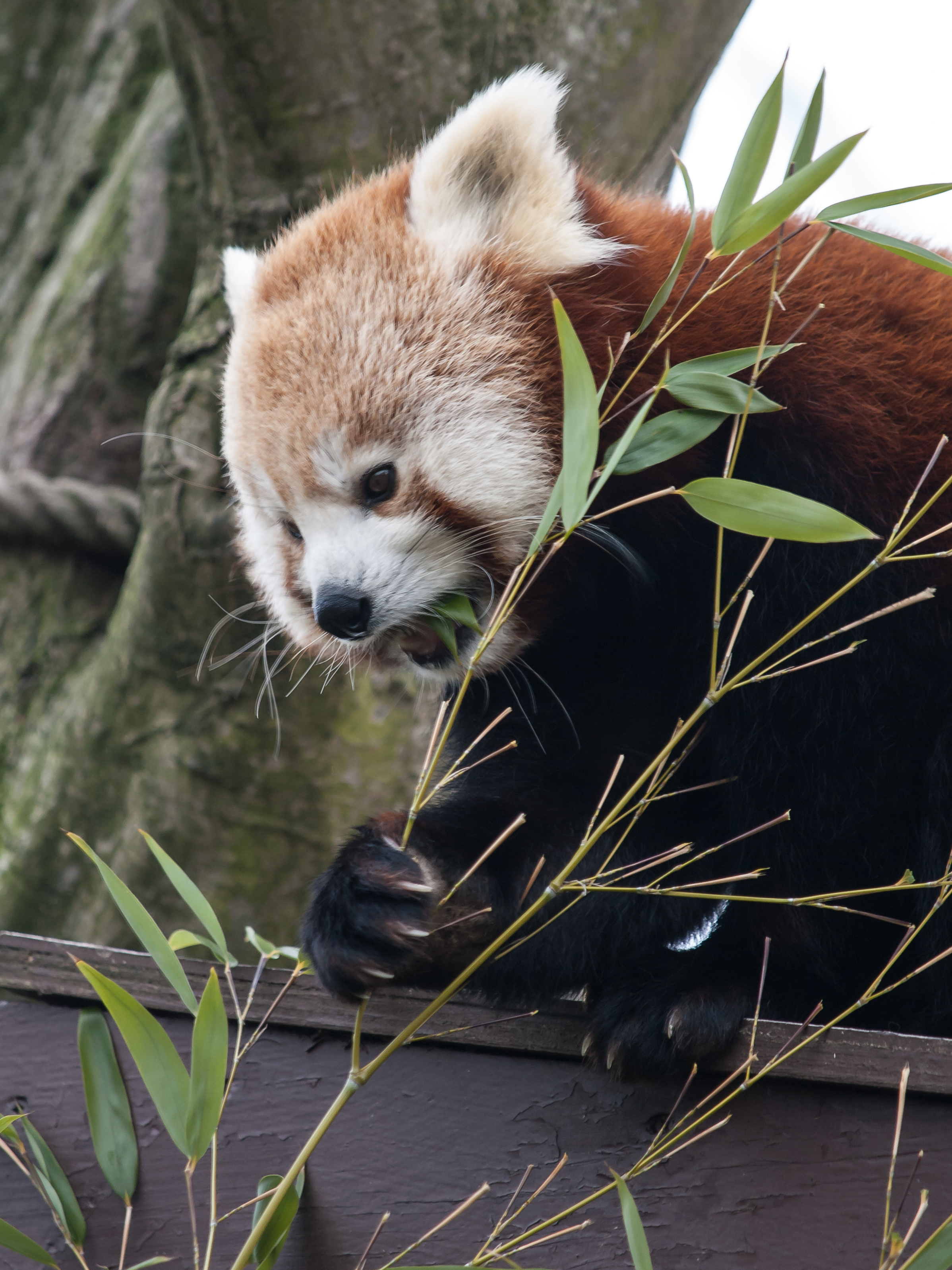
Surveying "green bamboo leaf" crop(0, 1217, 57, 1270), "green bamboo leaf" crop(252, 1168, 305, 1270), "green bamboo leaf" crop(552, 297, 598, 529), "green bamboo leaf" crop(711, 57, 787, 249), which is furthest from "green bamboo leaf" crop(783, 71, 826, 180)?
"green bamboo leaf" crop(0, 1217, 57, 1270)

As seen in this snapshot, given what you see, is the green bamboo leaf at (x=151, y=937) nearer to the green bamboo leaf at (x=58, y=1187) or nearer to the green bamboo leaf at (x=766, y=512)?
the green bamboo leaf at (x=58, y=1187)

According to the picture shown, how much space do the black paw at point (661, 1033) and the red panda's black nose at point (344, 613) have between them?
605 mm

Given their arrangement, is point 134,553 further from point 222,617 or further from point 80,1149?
point 80,1149

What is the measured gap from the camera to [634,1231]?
1.07m

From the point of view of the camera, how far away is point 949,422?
1.54 metres

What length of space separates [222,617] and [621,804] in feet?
5.93

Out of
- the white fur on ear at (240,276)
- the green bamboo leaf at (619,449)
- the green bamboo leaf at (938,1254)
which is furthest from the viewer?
the white fur on ear at (240,276)

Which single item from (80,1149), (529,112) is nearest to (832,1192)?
(80,1149)

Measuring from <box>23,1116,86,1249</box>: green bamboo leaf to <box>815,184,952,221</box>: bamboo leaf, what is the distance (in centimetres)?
133

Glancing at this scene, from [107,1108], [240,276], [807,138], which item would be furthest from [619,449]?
[240,276]

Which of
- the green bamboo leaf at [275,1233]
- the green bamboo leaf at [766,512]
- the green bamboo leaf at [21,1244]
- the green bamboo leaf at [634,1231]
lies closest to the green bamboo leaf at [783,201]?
the green bamboo leaf at [766,512]

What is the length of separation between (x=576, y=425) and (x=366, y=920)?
2.13 ft

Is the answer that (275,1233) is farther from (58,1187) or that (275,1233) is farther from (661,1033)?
(661,1033)

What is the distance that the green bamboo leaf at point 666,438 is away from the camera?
126 centimetres
